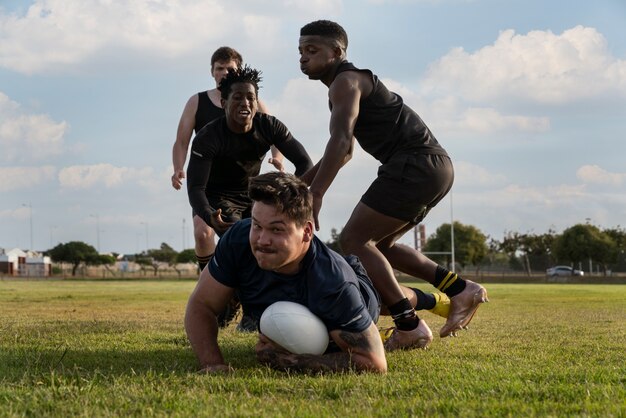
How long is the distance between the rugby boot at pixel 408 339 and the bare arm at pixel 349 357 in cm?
144

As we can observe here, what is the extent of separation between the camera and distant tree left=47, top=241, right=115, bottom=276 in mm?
109312

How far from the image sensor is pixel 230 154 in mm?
7980

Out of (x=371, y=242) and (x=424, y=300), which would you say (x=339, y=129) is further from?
(x=424, y=300)

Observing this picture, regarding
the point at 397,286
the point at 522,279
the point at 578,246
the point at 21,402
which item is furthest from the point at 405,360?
the point at 578,246

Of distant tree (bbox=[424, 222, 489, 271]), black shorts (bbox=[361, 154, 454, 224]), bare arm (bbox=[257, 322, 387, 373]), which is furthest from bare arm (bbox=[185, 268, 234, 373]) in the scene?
distant tree (bbox=[424, 222, 489, 271])

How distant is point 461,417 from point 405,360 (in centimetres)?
205

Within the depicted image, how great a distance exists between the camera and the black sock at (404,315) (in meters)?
6.05

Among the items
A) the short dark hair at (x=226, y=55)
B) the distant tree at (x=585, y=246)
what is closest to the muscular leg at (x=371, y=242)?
the short dark hair at (x=226, y=55)

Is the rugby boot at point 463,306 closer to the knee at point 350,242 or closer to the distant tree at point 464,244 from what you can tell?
the knee at point 350,242

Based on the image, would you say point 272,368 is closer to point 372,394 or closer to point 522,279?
point 372,394

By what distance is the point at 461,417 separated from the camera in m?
3.29

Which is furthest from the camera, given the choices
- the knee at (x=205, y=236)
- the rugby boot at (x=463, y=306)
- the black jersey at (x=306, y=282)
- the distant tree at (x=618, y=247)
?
the distant tree at (x=618, y=247)

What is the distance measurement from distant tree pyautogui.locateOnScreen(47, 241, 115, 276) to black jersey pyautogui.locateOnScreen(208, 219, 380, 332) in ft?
357

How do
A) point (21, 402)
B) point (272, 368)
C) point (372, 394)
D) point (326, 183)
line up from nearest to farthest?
point (21, 402) → point (372, 394) → point (272, 368) → point (326, 183)
